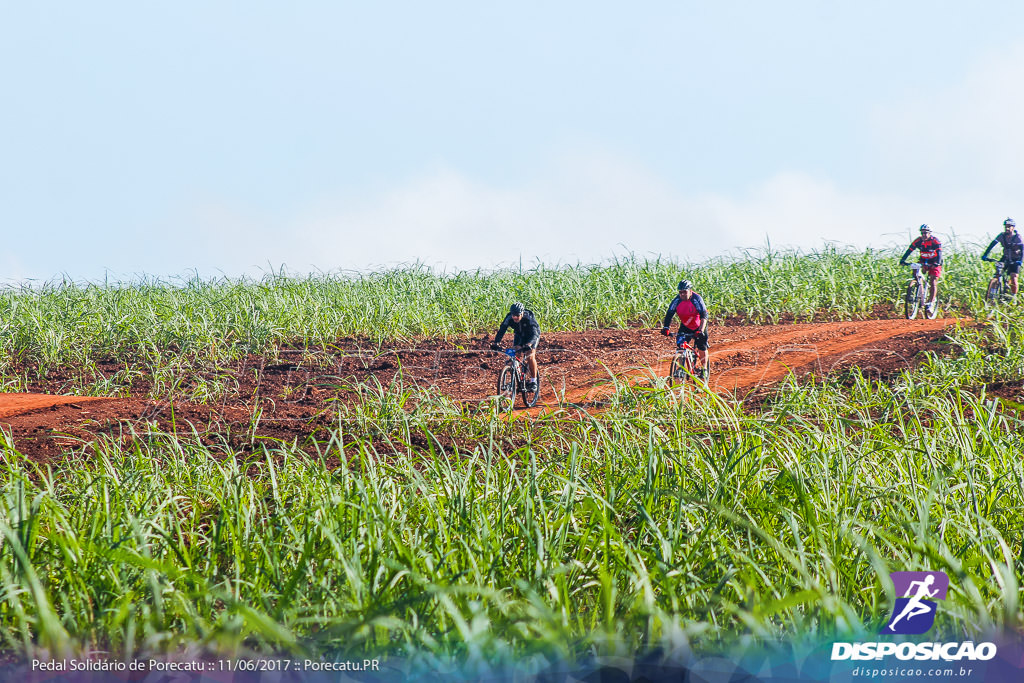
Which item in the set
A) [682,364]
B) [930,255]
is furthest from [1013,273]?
[682,364]

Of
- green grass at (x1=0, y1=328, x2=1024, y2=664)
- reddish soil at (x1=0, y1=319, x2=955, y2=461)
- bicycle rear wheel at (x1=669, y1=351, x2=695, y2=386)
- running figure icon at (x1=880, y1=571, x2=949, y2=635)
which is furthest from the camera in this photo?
bicycle rear wheel at (x1=669, y1=351, x2=695, y2=386)

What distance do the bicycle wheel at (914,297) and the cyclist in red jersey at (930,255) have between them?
0.37m

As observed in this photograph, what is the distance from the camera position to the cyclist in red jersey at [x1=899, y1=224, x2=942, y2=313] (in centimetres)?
1310

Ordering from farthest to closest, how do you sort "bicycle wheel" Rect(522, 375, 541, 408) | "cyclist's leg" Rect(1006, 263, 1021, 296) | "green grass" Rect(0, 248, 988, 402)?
1. "cyclist's leg" Rect(1006, 263, 1021, 296)
2. "green grass" Rect(0, 248, 988, 402)
3. "bicycle wheel" Rect(522, 375, 541, 408)

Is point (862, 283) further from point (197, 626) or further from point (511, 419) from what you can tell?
point (197, 626)

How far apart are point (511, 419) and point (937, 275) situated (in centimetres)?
1112

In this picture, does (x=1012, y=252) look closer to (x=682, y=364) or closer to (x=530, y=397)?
(x=682, y=364)

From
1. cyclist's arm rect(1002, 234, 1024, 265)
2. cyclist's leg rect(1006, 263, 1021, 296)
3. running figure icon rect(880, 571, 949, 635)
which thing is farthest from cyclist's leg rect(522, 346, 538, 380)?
cyclist's arm rect(1002, 234, 1024, 265)

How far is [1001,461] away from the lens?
4031 millimetres

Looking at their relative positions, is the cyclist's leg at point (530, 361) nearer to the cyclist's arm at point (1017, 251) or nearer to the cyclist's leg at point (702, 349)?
the cyclist's leg at point (702, 349)

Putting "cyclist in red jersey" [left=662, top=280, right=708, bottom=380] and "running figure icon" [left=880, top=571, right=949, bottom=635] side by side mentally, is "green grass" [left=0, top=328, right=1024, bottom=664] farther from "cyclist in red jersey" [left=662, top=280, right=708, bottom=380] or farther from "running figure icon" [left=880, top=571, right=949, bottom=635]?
"cyclist in red jersey" [left=662, top=280, right=708, bottom=380]

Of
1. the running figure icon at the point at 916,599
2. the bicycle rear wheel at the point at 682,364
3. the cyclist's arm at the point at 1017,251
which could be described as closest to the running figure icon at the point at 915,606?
the running figure icon at the point at 916,599

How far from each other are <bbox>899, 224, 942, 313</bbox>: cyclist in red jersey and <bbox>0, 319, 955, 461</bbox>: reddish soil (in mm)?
2264

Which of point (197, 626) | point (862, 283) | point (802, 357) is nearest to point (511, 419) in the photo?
point (197, 626)
